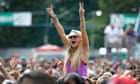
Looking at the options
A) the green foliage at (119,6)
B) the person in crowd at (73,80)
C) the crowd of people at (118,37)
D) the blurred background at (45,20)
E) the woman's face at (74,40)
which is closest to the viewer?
the person in crowd at (73,80)

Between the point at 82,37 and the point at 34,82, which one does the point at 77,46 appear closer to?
the point at 82,37

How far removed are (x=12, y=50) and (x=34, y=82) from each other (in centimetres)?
5119

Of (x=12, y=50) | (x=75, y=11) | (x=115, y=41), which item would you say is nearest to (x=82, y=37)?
(x=115, y=41)

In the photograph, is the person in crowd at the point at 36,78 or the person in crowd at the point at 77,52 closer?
the person in crowd at the point at 36,78

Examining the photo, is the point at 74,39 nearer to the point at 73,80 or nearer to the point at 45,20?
the point at 73,80

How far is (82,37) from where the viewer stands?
10.9 metres

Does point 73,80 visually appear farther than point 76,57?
No

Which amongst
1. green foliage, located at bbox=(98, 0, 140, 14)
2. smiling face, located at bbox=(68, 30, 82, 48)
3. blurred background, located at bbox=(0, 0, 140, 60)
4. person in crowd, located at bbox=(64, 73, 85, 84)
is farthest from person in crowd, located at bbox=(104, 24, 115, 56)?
green foliage, located at bbox=(98, 0, 140, 14)

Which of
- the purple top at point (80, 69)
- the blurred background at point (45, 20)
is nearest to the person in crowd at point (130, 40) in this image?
the purple top at point (80, 69)

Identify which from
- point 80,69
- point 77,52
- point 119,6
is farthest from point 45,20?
point 80,69

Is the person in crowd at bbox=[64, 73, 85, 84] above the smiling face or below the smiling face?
above

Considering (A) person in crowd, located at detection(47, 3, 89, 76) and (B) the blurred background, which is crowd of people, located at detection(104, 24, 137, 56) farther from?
(B) the blurred background

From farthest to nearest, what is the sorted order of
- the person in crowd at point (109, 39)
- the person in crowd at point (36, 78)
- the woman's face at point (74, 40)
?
the person in crowd at point (109, 39) < the woman's face at point (74, 40) < the person in crowd at point (36, 78)

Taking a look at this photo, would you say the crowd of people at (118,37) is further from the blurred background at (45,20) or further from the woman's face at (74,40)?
the blurred background at (45,20)
